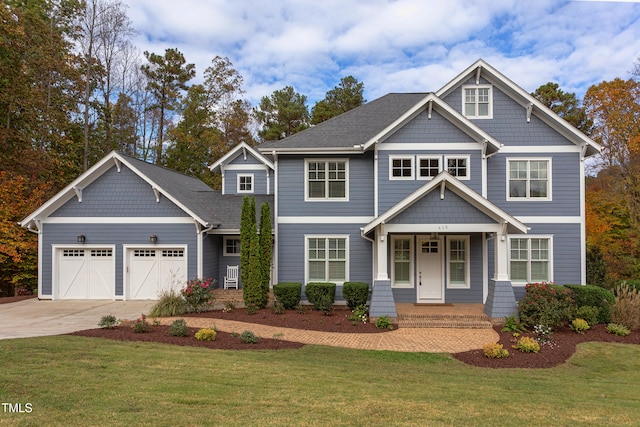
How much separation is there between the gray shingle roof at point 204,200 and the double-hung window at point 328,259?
3.20 m

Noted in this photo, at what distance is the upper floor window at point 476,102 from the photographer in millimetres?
14289

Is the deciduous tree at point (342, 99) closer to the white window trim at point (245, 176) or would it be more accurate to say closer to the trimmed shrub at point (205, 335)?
the white window trim at point (245, 176)

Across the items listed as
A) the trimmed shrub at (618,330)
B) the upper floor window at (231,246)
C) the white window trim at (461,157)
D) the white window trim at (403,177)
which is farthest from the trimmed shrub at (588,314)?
the upper floor window at (231,246)

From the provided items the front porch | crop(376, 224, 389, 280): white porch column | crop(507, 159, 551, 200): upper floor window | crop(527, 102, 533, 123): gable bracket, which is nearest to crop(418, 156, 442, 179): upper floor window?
crop(507, 159, 551, 200): upper floor window

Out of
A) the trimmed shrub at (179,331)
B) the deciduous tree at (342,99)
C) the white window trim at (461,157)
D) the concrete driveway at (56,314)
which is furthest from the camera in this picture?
the deciduous tree at (342,99)

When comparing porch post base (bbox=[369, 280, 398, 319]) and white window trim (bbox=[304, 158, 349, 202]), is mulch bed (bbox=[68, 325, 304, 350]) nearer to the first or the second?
porch post base (bbox=[369, 280, 398, 319])

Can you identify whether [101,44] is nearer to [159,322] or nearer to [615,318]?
[159,322]

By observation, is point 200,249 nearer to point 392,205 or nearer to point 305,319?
point 305,319

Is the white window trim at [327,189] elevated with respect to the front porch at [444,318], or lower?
elevated

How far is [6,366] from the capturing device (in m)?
6.56

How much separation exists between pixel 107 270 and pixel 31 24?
579 inches

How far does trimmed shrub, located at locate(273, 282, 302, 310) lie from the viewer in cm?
1291

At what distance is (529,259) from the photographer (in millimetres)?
13781

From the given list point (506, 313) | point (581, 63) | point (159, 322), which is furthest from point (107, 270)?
point (581, 63)
